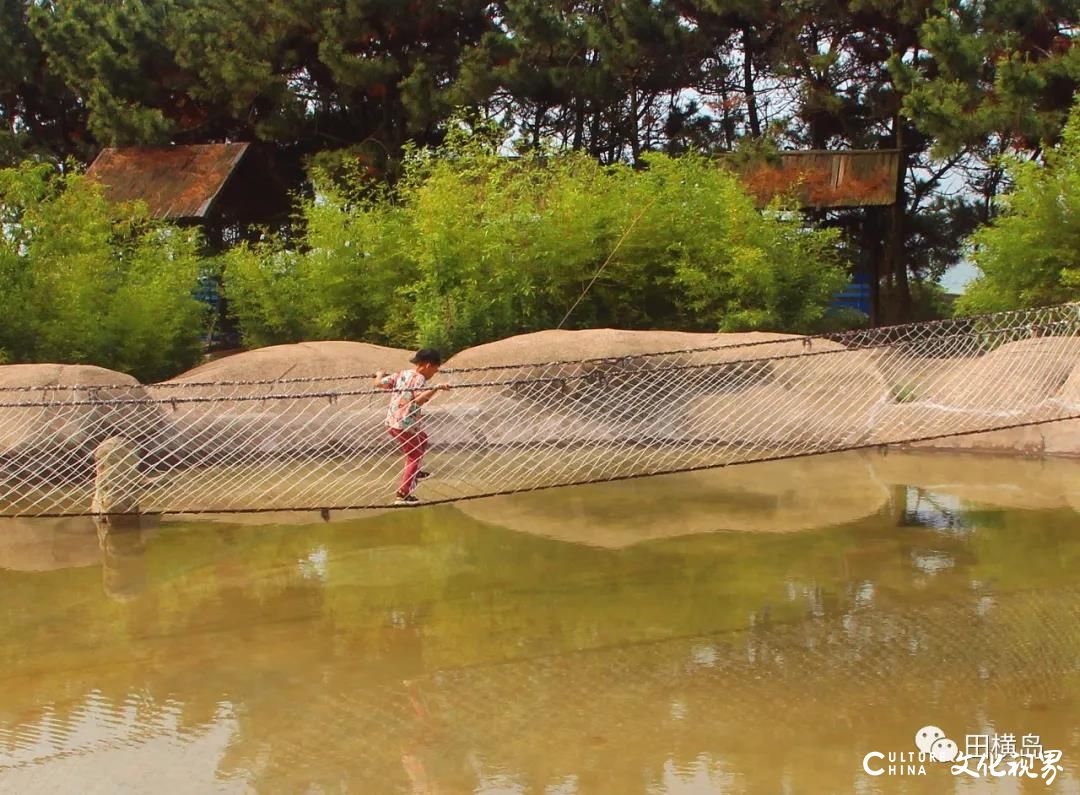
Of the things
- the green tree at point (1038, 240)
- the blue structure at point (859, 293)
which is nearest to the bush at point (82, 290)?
the green tree at point (1038, 240)

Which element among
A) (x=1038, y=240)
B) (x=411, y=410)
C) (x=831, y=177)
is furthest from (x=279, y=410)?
(x=831, y=177)

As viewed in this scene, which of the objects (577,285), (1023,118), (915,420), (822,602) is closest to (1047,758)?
(822,602)

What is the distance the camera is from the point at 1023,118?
9.07 m

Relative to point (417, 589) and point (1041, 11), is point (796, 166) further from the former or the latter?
point (417, 589)

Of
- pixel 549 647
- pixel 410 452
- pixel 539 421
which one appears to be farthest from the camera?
pixel 539 421

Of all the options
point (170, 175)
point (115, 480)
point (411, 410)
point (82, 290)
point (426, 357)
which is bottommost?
point (115, 480)

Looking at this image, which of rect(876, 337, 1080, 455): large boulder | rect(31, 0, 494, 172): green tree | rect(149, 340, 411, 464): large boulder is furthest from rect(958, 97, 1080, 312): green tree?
rect(31, 0, 494, 172): green tree

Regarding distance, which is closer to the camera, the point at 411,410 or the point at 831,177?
the point at 411,410

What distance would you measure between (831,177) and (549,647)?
26.2 ft

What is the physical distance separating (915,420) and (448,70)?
704cm

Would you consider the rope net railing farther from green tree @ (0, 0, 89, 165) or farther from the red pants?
green tree @ (0, 0, 89, 165)

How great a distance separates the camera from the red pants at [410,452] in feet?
15.6

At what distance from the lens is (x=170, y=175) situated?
38.5 feet

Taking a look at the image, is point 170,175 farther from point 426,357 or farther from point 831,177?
point 426,357
